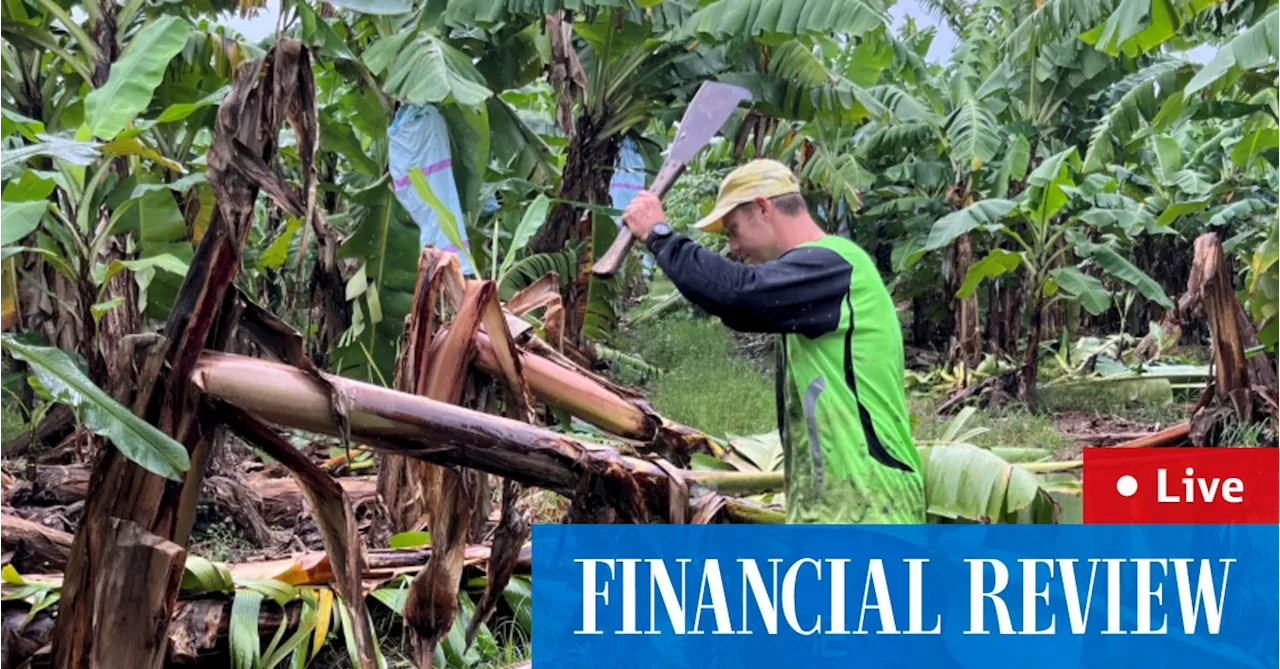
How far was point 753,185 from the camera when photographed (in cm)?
256

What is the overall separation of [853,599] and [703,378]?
285 inches

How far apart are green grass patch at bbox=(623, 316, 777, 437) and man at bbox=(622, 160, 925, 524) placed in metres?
4.22

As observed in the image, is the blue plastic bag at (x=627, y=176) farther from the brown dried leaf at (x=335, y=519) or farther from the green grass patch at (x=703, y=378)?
the brown dried leaf at (x=335, y=519)

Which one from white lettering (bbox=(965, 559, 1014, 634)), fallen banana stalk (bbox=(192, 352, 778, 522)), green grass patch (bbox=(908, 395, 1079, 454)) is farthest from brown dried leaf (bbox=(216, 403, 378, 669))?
green grass patch (bbox=(908, 395, 1079, 454))

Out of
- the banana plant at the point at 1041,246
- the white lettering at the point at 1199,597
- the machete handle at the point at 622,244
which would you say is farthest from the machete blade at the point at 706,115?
the banana plant at the point at 1041,246

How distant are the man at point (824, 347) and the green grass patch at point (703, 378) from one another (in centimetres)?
422

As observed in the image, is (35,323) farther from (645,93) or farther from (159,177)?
(645,93)

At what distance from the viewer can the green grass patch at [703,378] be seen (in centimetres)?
761

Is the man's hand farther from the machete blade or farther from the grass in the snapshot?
the grass

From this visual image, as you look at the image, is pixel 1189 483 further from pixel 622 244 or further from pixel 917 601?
pixel 622 244

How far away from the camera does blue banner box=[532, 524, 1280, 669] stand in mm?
2518

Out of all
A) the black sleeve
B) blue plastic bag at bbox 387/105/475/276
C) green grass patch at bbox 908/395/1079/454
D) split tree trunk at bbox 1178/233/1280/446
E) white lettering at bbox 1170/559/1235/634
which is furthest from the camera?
green grass patch at bbox 908/395/1079/454

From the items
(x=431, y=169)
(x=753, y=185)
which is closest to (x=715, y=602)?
(x=753, y=185)

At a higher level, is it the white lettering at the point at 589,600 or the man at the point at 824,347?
the man at the point at 824,347
